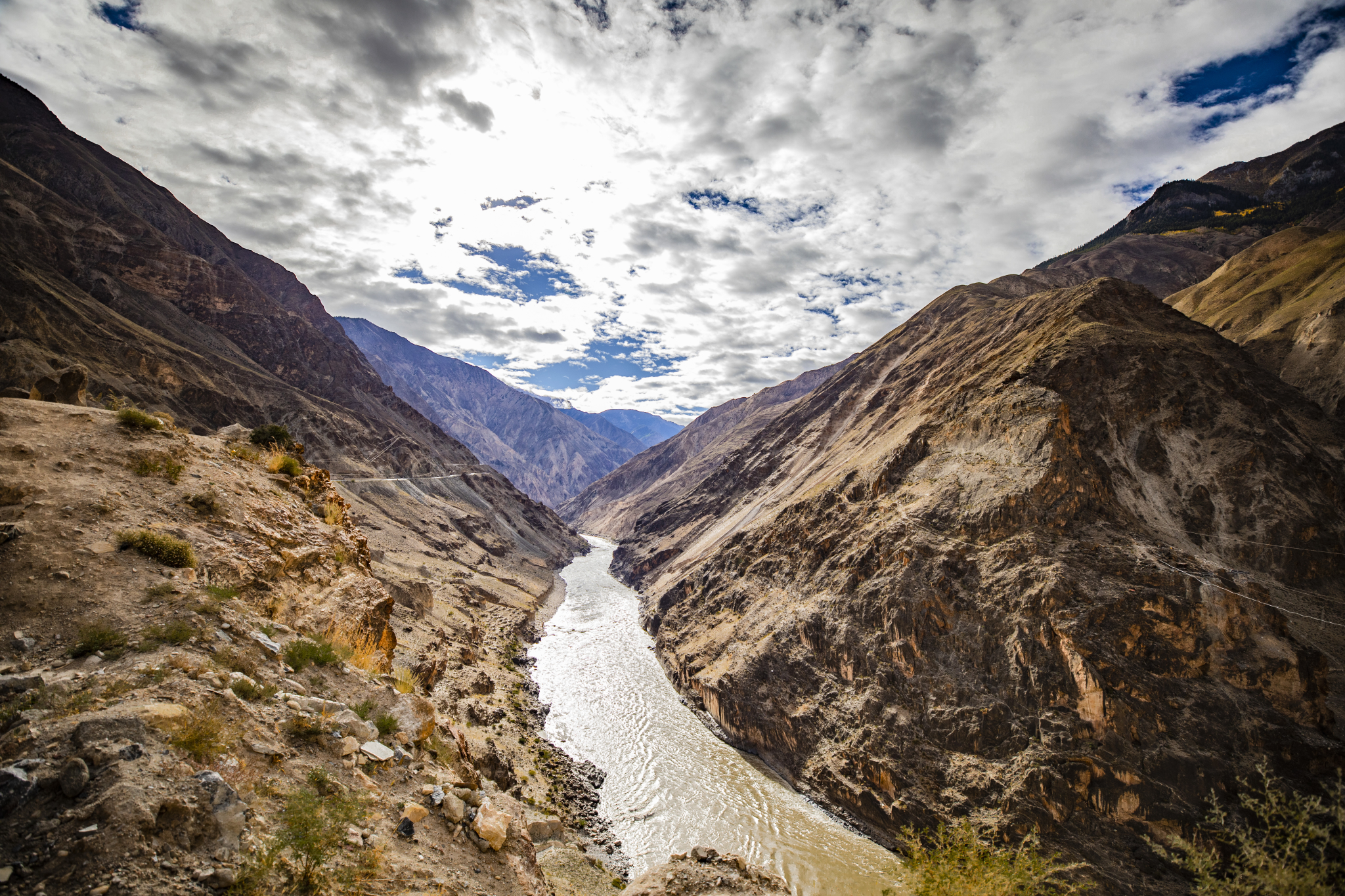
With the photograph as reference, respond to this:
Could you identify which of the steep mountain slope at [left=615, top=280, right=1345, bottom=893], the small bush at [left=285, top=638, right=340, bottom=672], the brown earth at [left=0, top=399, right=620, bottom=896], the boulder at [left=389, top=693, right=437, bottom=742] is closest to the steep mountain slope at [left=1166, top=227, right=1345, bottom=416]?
the steep mountain slope at [left=615, top=280, right=1345, bottom=893]

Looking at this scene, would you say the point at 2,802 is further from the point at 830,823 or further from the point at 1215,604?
the point at 1215,604

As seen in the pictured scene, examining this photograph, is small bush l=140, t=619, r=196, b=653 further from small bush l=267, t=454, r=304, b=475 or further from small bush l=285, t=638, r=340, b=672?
small bush l=267, t=454, r=304, b=475

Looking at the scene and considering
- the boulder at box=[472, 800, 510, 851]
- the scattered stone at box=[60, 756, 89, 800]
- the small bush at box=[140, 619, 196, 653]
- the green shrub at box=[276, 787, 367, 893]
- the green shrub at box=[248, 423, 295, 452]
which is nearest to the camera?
the scattered stone at box=[60, 756, 89, 800]

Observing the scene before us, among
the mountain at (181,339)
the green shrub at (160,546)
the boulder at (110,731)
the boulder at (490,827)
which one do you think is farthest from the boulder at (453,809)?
the mountain at (181,339)

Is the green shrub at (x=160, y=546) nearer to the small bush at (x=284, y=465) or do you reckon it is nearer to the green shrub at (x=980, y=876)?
the small bush at (x=284, y=465)

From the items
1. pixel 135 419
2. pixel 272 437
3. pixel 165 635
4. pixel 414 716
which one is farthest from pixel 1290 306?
pixel 135 419

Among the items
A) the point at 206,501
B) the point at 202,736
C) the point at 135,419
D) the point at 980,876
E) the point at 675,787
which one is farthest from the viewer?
the point at 675,787

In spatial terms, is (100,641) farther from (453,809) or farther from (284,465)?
(284,465)
